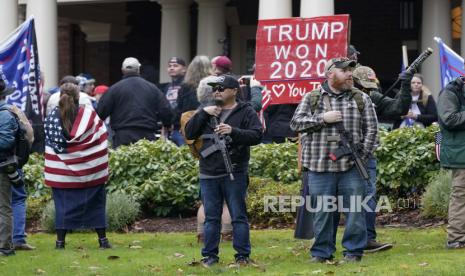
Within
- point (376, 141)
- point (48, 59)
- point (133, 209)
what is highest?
point (48, 59)

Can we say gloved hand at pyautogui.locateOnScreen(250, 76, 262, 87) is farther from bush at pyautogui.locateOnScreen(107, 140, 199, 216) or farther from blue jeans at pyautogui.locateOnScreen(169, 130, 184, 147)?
blue jeans at pyautogui.locateOnScreen(169, 130, 184, 147)

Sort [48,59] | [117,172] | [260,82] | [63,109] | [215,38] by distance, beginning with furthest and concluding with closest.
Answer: [215,38], [48,59], [117,172], [260,82], [63,109]

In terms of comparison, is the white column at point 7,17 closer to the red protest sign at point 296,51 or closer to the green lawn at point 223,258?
the green lawn at point 223,258

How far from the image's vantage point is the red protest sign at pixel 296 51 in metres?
10.7

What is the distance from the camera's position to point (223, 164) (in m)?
8.71

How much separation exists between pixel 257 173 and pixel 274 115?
0.74m

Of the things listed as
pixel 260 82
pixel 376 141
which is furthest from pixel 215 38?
pixel 376 141

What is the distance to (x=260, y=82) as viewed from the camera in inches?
448

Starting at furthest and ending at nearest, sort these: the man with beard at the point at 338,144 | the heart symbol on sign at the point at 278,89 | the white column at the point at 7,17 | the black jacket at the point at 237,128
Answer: the white column at the point at 7,17 < the heart symbol on sign at the point at 278,89 < the black jacket at the point at 237,128 < the man with beard at the point at 338,144

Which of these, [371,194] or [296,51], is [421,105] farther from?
[371,194]

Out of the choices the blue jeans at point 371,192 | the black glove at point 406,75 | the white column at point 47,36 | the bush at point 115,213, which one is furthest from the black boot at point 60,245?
the white column at point 47,36

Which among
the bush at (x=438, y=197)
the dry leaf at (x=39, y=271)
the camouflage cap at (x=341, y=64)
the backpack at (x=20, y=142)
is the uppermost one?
the camouflage cap at (x=341, y=64)

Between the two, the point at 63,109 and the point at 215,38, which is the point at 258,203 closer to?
the point at 63,109

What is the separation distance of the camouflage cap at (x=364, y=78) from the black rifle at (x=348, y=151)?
1.01 meters
